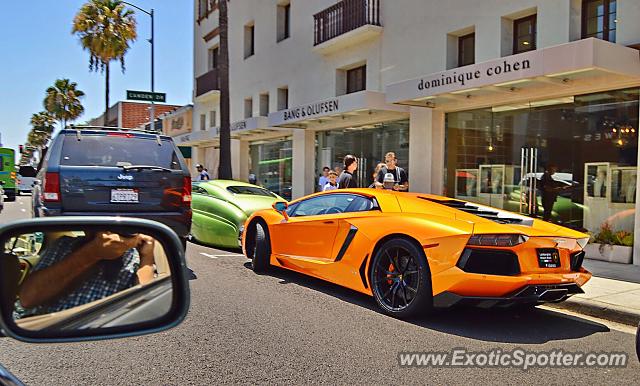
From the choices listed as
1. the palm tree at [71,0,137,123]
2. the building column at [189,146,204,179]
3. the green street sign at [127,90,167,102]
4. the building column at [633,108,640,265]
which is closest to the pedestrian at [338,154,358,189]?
the building column at [633,108,640,265]

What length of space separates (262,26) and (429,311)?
1778 centimetres

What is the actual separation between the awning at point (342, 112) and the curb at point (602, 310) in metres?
7.64

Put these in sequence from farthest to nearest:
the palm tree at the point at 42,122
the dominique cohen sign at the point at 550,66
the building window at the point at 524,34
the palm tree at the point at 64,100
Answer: the palm tree at the point at 42,122 < the palm tree at the point at 64,100 < the building window at the point at 524,34 < the dominique cohen sign at the point at 550,66

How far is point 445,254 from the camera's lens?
5125 millimetres

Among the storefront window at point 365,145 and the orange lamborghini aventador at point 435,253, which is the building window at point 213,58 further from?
the orange lamborghini aventador at point 435,253

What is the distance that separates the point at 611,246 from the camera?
9250 millimetres

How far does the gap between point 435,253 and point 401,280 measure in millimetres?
565

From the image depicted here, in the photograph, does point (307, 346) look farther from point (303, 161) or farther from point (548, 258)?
point (303, 161)

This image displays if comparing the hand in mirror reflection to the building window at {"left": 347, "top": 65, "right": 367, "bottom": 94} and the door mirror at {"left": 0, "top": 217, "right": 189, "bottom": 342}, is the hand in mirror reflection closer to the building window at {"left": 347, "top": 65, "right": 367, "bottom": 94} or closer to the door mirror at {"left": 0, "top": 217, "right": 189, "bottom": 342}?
the door mirror at {"left": 0, "top": 217, "right": 189, "bottom": 342}

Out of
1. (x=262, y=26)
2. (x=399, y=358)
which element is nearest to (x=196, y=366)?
(x=399, y=358)

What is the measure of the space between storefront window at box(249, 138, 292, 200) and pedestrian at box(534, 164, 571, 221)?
1039 cm

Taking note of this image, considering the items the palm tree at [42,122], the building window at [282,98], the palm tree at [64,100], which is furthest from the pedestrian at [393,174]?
the palm tree at [42,122]

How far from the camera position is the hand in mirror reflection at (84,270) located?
1700mm

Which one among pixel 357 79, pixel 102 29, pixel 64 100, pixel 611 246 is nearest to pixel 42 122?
pixel 64 100
